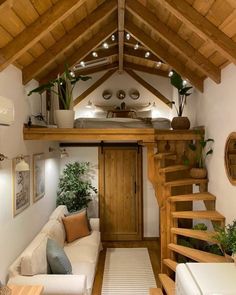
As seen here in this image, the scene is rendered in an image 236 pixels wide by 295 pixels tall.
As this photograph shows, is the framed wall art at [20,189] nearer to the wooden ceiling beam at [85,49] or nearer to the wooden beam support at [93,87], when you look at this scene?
the wooden ceiling beam at [85,49]

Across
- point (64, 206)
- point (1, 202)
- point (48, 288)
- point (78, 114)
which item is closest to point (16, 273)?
point (48, 288)

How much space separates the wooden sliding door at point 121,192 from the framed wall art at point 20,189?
2590mm

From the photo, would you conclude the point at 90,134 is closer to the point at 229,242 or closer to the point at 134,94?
the point at 229,242

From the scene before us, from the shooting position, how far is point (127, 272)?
4.71 metres

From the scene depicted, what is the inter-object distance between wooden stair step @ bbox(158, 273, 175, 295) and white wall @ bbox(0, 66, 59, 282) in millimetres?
1841

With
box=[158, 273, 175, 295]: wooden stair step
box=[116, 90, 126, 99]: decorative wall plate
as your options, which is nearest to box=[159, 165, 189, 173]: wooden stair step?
box=[158, 273, 175, 295]: wooden stair step

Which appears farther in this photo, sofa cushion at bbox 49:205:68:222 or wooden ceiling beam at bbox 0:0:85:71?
sofa cushion at bbox 49:205:68:222

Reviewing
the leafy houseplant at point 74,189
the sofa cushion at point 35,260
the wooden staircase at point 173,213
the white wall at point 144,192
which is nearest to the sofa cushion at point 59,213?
the leafy houseplant at point 74,189

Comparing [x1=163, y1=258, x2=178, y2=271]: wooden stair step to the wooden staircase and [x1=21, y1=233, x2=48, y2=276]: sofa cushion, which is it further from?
[x1=21, y1=233, x2=48, y2=276]: sofa cushion

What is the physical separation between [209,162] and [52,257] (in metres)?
2.40

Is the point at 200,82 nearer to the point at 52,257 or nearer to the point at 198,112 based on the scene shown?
the point at 198,112

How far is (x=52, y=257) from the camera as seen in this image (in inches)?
134

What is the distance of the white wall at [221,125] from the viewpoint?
317 centimetres

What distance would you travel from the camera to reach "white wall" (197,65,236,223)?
3.17 m
